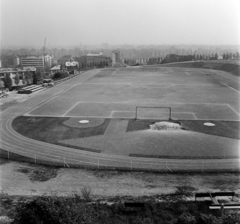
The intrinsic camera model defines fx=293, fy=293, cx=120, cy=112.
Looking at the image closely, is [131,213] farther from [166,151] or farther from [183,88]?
[183,88]

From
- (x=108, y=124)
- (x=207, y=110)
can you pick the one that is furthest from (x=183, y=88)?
(x=108, y=124)

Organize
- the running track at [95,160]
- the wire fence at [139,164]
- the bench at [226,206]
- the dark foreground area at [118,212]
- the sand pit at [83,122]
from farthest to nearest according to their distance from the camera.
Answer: the sand pit at [83,122] → the running track at [95,160] → the wire fence at [139,164] → the bench at [226,206] → the dark foreground area at [118,212]

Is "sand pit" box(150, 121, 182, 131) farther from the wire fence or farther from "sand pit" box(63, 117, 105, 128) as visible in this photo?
the wire fence

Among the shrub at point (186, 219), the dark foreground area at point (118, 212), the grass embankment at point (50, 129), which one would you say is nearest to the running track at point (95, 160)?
the grass embankment at point (50, 129)

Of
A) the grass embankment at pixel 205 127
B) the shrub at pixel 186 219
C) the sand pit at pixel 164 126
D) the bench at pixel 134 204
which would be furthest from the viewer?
the sand pit at pixel 164 126

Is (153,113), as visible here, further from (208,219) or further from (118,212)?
(208,219)

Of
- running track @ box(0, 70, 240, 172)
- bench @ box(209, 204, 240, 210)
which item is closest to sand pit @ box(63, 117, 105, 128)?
running track @ box(0, 70, 240, 172)

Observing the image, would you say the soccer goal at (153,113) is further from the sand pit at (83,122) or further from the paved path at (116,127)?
the sand pit at (83,122)
